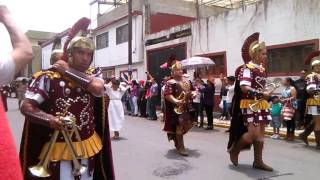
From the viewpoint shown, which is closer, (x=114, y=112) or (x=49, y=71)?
(x=49, y=71)

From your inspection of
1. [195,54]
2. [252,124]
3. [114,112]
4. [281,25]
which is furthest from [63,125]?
[195,54]

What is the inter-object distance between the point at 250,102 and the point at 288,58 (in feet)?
27.5

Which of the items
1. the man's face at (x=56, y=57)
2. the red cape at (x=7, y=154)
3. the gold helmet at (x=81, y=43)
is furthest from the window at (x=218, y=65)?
the red cape at (x=7, y=154)

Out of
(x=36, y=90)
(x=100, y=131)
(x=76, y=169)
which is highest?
(x=36, y=90)

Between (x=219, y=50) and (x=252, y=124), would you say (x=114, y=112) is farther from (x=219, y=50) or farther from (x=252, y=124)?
(x=219, y=50)

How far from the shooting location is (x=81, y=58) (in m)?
3.71

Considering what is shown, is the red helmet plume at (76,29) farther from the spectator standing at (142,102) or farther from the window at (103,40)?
the window at (103,40)

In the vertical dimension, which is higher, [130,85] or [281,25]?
[281,25]

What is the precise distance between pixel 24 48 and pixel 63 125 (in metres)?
1.64

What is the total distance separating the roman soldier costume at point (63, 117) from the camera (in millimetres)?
3580

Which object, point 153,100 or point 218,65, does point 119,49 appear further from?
point 218,65

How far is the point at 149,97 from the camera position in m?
18.0

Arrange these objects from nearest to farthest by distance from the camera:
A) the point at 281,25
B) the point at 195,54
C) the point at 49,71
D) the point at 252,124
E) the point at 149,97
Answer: the point at 49,71
the point at 252,124
the point at 281,25
the point at 149,97
the point at 195,54

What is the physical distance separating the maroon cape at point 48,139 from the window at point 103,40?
88.3 feet
